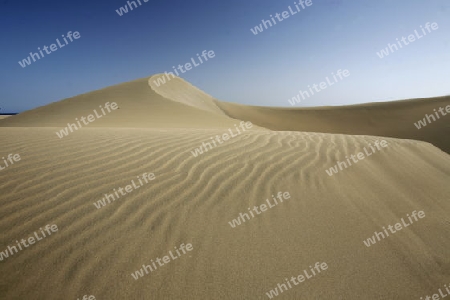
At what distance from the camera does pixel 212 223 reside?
2414 millimetres

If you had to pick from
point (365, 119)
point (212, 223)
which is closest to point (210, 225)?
point (212, 223)

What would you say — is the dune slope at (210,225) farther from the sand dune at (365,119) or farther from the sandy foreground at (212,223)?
the sand dune at (365,119)

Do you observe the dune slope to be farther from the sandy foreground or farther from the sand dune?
the sand dune

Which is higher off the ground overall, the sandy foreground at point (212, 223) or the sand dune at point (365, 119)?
the sandy foreground at point (212, 223)

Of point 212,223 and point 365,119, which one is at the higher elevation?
point 212,223

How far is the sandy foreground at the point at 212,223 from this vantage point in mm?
1817

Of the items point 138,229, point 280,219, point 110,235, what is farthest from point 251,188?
point 110,235

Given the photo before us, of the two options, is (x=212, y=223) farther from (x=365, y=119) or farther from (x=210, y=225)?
(x=365, y=119)

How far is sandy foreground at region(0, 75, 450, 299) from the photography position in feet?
5.96

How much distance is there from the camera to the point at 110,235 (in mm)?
2104

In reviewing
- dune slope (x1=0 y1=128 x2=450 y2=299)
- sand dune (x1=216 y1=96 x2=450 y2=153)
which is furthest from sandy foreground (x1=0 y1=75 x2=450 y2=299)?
sand dune (x1=216 y1=96 x2=450 y2=153)

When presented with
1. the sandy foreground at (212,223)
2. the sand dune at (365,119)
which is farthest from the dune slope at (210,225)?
the sand dune at (365,119)

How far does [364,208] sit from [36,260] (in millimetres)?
3286

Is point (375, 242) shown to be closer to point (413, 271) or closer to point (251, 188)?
point (413, 271)
